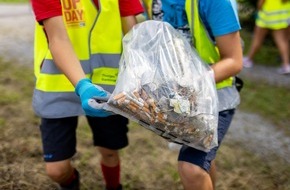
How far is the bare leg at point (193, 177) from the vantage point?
2.32 metres

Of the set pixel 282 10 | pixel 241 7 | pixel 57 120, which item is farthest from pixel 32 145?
pixel 241 7

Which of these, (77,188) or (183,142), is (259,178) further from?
(183,142)

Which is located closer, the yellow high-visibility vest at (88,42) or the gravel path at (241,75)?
the yellow high-visibility vest at (88,42)

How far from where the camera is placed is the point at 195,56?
90.7 inches

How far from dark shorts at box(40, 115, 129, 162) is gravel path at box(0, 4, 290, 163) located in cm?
140

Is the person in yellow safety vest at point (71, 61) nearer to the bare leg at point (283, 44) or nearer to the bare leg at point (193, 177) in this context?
the bare leg at point (193, 177)

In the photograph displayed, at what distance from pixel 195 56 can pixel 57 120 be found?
86 cm


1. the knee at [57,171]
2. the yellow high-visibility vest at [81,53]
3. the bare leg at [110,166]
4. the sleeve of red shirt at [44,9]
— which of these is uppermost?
the sleeve of red shirt at [44,9]

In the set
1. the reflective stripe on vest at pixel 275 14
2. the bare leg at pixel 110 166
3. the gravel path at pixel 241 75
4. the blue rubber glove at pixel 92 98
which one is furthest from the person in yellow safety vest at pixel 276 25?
the blue rubber glove at pixel 92 98

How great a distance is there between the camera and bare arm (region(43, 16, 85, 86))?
7.81ft

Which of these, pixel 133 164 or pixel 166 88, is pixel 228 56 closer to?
pixel 166 88

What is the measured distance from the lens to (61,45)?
2.40 metres

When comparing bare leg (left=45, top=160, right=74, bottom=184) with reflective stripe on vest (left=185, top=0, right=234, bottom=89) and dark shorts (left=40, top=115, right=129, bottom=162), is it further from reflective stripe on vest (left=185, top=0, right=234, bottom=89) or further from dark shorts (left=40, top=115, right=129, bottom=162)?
reflective stripe on vest (left=185, top=0, right=234, bottom=89)

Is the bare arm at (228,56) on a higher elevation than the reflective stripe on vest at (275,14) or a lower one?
higher
